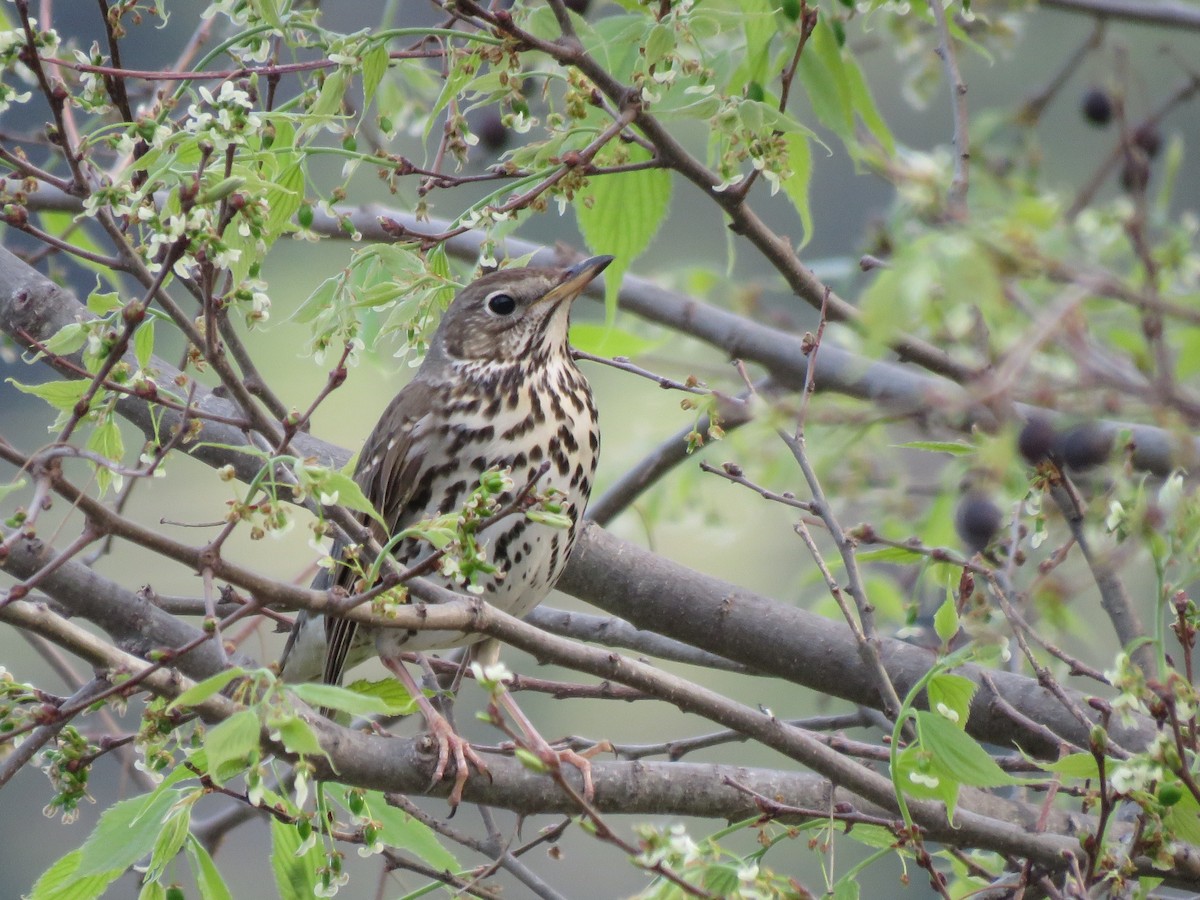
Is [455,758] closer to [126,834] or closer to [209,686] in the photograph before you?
[126,834]

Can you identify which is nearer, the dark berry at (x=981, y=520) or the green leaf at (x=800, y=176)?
the green leaf at (x=800, y=176)

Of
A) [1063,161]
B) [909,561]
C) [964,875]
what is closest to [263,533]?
[909,561]

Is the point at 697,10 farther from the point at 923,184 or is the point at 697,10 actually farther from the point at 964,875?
the point at 964,875

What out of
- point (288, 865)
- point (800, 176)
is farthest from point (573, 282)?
point (288, 865)

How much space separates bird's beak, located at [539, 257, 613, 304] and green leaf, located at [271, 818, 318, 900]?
1520 mm

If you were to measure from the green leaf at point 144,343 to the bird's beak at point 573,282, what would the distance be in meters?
1.24

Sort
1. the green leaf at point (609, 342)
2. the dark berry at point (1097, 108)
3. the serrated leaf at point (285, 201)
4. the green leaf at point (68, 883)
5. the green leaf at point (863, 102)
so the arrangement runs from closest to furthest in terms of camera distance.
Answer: the green leaf at point (68, 883) → the serrated leaf at point (285, 201) → the green leaf at point (863, 102) → the green leaf at point (609, 342) → the dark berry at point (1097, 108)

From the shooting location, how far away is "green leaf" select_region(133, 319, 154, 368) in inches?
92.7

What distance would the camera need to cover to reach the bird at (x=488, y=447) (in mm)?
3322

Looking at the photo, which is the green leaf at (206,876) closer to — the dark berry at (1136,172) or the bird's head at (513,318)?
the dark berry at (1136,172)

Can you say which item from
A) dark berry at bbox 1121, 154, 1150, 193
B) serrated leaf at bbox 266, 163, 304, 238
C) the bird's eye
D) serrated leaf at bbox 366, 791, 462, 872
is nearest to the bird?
the bird's eye

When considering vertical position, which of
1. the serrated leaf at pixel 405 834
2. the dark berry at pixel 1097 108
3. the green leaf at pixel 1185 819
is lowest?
the serrated leaf at pixel 405 834

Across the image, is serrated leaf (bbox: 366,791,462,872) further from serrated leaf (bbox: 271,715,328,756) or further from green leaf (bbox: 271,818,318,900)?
serrated leaf (bbox: 271,715,328,756)

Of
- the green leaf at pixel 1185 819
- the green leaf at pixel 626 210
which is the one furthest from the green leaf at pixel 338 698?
the green leaf at pixel 626 210
